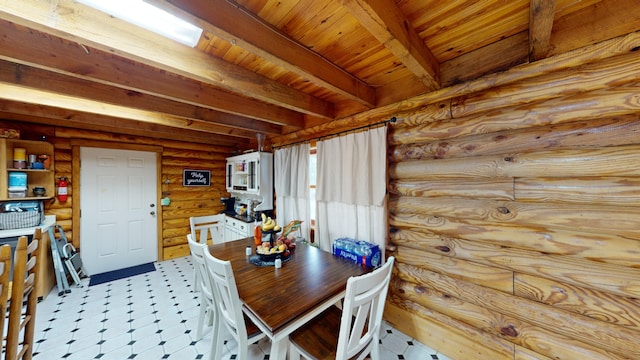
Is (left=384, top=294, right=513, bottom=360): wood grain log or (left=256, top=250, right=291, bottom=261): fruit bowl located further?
(left=256, top=250, right=291, bottom=261): fruit bowl

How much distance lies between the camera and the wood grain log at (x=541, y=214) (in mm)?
1208

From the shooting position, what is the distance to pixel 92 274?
134 inches

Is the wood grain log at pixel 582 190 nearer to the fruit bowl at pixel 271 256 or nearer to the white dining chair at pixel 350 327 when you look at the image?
the white dining chair at pixel 350 327

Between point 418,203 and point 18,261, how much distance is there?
268 cm

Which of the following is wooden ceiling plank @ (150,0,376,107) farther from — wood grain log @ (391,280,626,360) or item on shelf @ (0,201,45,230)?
item on shelf @ (0,201,45,230)

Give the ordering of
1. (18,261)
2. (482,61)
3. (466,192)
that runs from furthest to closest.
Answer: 1. (466,192)
2. (482,61)
3. (18,261)

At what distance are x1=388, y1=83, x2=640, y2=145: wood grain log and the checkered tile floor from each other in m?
1.91

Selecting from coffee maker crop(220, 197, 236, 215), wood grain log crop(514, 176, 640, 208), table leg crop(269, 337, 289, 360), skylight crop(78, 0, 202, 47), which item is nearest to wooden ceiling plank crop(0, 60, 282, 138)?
skylight crop(78, 0, 202, 47)

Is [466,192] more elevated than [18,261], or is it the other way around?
[466,192]

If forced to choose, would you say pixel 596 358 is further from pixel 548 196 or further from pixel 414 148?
pixel 414 148

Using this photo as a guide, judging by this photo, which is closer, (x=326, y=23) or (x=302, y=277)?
(x=326, y=23)

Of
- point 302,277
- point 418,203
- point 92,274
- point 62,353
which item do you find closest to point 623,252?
point 418,203

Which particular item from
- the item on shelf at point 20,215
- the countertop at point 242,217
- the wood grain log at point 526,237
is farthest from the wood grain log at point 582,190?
the item on shelf at point 20,215

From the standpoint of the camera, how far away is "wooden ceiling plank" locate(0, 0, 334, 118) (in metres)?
1.02
